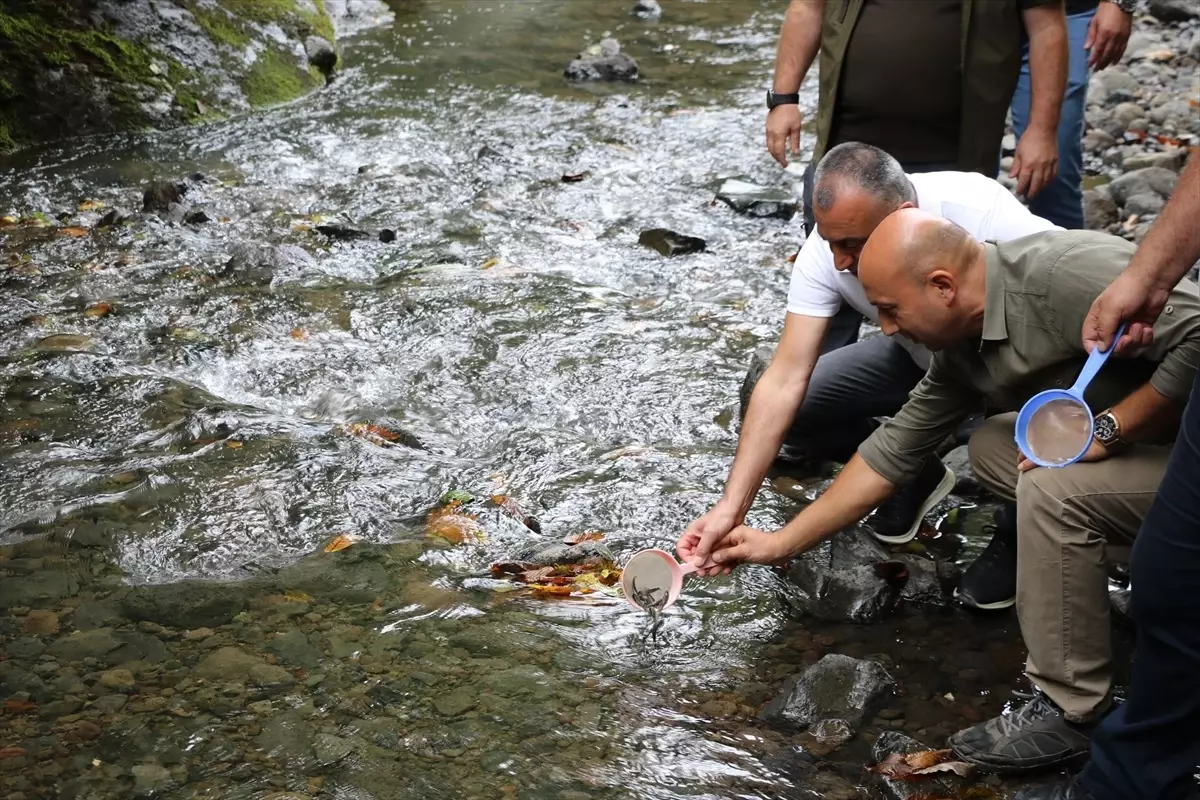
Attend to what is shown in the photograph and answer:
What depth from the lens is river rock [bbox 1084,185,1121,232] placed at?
6.75 m

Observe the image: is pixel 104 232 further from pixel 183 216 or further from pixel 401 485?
pixel 401 485

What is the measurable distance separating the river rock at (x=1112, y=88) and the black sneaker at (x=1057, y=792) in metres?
8.05

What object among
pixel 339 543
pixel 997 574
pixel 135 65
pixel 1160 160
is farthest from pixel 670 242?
pixel 135 65

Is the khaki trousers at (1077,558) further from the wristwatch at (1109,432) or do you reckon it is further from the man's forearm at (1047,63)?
the man's forearm at (1047,63)

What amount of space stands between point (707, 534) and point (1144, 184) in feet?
16.4

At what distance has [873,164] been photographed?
346cm

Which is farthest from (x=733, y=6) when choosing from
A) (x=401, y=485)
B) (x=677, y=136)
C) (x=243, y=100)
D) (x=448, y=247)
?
(x=401, y=485)

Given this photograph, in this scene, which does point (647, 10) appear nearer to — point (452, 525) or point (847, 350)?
point (847, 350)

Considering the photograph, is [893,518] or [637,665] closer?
[637,665]

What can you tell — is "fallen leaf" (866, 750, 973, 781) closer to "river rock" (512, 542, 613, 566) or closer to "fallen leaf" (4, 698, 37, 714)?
"river rock" (512, 542, 613, 566)

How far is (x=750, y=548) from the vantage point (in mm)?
3342

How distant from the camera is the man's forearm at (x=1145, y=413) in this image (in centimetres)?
279

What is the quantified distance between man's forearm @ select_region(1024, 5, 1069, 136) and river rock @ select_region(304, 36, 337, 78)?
8014mm

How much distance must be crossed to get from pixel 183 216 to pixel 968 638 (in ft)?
18.9
